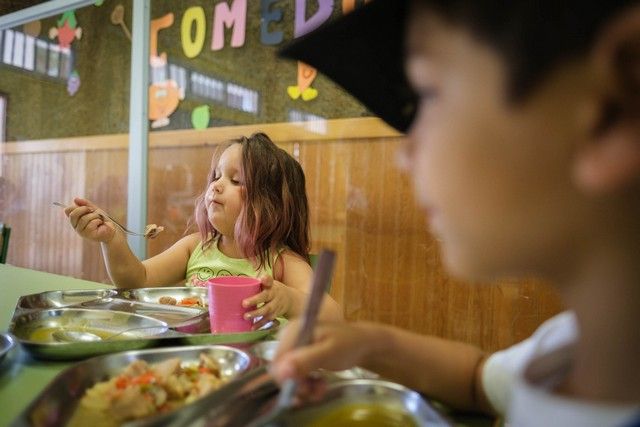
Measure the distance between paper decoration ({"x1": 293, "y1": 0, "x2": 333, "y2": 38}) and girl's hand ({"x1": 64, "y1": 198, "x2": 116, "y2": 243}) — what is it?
144 centimetres

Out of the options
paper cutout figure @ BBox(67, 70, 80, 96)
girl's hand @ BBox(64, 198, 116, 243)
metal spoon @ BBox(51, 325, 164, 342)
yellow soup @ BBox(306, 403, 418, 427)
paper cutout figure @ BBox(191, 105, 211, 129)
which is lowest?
metal spoon @ BBox(51, 325, 164, 342)

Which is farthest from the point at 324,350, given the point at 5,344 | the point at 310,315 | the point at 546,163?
the point at 5,344

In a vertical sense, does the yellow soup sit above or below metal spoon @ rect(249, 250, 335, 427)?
below

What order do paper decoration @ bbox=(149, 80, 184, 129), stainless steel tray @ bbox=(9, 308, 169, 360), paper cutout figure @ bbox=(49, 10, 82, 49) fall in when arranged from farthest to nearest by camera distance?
paper cutout figure @ bbox=(49, 10, 82, 49) → paper decoration @ bbox=(149, 80, 184, 129) → stainless steel tray @ bbox=(9, 308, 169, 360)

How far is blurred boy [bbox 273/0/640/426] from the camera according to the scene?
333 millimetres

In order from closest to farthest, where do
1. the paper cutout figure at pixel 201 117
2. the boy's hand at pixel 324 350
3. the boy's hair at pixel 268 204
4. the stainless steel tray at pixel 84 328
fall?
the boy's hand at pixel 324 350 → the stainless steel tray at pixel 84 328 → the boy's hair at pixel 268 204 → the paper cutout figure at pixel 201 117

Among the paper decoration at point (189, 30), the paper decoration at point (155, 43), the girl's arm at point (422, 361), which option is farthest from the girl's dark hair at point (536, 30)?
the paper decoration at point (155, 43)

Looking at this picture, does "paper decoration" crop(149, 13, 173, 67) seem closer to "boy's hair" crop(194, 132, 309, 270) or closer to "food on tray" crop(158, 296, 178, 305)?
"boy's hair" crop(194, 132, 309, 270)

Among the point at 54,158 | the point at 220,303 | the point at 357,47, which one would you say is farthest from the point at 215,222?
the point at 54,158

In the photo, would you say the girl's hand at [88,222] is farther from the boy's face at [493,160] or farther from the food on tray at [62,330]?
the boy's face at [493,160]

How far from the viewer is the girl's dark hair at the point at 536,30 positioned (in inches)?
12.9

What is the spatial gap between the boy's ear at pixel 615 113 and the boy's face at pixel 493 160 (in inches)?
0.5

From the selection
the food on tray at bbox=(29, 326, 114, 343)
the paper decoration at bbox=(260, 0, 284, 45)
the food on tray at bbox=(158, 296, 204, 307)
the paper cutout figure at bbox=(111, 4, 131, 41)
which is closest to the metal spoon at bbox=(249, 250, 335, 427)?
the food on tray at bbox=(29, 326, 114, 343)

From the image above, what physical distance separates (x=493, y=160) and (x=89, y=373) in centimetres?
55
